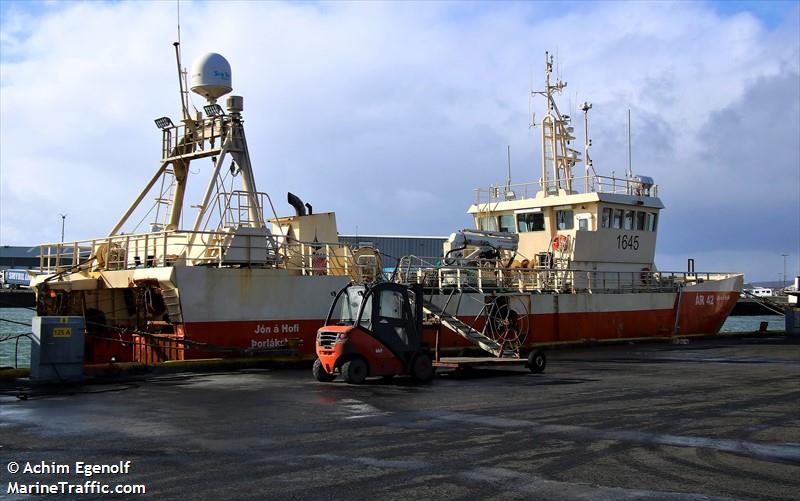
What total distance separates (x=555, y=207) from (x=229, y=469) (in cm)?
2260

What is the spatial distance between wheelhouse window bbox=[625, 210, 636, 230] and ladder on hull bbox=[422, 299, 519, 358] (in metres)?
12.7

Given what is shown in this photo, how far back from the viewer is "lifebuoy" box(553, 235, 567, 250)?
2794 cm

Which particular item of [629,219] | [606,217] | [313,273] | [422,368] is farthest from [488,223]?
[422,368]

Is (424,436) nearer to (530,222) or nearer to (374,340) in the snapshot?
(374,340)

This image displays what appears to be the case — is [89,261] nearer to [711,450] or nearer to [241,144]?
[241,144]

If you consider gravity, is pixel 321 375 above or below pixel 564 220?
below

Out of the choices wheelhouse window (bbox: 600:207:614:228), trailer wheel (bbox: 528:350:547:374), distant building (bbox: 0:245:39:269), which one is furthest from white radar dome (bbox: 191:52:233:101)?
distant building (bbox: 0:245:39:269)

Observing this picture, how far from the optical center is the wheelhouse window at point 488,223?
30031 millimetres

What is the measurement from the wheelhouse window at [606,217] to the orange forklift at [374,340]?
14.6m

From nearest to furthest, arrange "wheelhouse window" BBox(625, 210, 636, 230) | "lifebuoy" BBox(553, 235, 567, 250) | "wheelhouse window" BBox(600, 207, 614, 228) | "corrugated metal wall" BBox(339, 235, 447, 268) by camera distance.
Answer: "lifebuoy" BBox(553, 235, 567, 250) → "wheelhouse window" BBox(600, 207, 614, 228) → "wheelhouse window" BBox(625, 210, 636, 230) → "corrugated metal wall" BBox(339, 235, 447, 268)

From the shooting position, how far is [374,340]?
576 inches

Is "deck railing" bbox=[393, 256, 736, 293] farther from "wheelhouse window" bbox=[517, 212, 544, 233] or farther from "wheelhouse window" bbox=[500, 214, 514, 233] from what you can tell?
"wheelhouse window" bbox=[500, 214, 514, 233]

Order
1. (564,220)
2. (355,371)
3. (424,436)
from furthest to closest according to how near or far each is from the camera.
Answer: (564,220), (355,371), (424,436)

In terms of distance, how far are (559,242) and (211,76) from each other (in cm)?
1349
